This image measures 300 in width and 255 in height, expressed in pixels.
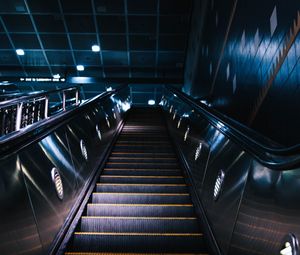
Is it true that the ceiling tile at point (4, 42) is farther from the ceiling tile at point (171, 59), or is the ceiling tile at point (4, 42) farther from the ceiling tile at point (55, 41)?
the ceiling tile at point (171, 59)

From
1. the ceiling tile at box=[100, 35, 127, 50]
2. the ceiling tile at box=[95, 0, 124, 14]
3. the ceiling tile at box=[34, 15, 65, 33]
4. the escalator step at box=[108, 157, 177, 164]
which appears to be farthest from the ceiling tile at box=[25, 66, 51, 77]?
the escalator step at box=[108, 157, 177, 164]

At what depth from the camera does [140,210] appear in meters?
3.71

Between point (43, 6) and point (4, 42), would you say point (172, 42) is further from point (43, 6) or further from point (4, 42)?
point (4, 42)

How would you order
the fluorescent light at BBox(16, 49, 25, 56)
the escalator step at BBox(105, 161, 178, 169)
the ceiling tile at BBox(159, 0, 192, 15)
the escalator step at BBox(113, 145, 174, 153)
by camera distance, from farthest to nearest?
the fluorescent light at BBox(16, 49, 25, 56) < the ceiling tile at BBox(159, 0, 192, 15) < the escalator step at BBox(113, 145, 174, 153) < the escalator step at BBox(105, 161, 178, 169)

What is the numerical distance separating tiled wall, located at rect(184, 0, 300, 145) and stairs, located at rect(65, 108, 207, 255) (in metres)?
1.37

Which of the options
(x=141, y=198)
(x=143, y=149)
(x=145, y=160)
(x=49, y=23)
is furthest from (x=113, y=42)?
(x=141, y=198)

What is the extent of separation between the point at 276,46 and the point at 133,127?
196 inches

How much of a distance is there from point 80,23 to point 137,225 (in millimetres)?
10664

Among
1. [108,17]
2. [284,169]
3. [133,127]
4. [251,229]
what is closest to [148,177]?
[251,229]

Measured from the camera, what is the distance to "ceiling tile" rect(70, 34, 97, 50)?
1316 cm

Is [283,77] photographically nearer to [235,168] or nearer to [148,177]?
[235,168]

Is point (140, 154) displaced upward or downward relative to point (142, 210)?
downward

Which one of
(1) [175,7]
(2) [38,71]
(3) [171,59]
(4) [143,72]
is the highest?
(1) [175,7]

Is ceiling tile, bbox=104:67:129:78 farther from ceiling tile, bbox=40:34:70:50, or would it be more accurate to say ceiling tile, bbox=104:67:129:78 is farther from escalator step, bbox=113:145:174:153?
escalator step, bbox=113:145:174:153
